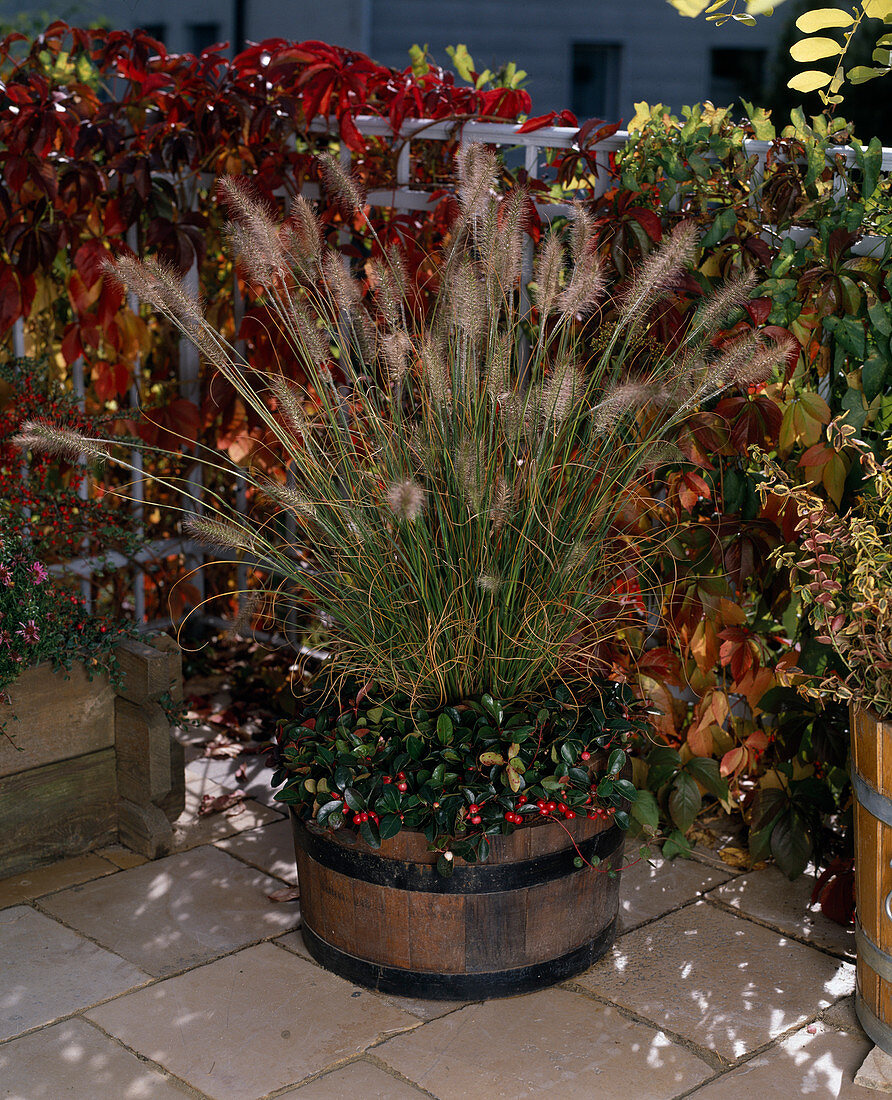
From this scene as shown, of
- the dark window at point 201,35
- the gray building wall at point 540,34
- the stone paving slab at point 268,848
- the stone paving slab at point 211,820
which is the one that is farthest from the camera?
the dark window at point 201,35

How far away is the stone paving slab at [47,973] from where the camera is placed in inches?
84.7

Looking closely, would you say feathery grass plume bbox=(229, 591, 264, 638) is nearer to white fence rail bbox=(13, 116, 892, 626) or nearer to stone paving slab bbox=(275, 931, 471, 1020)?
white fence rail bbox=(13, 116, 892, 626)

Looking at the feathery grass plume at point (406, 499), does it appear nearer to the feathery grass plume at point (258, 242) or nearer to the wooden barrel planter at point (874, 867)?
the feathery grass plume at point (258, 242)

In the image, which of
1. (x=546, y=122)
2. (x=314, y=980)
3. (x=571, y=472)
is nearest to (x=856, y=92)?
(x=546, y=122)

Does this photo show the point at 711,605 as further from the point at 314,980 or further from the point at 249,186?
the point at 249,186

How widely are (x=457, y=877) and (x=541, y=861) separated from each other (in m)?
0.16

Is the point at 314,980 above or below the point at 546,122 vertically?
below

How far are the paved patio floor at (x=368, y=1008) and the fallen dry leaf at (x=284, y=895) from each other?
0.01 meters

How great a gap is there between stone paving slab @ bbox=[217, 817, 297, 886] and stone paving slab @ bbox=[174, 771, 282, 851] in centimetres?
3

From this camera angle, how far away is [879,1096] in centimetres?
197

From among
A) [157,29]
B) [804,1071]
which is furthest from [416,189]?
[157,29]

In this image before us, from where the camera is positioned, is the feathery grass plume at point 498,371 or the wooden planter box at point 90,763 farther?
the wooden planter box at point 90,763

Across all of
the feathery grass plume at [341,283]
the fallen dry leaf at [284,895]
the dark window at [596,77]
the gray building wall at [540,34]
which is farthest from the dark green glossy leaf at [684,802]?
the dark window at [596,77]

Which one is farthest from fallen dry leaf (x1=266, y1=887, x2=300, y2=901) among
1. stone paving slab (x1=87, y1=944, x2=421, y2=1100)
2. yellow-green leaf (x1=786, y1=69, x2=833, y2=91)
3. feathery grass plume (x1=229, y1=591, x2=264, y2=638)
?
yellow-green leaf (x1=786, y1=69, x2=833, y2=91)
